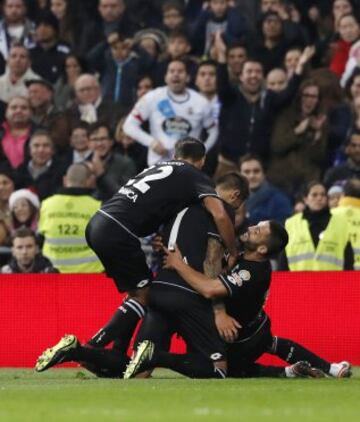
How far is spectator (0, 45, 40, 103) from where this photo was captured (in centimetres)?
2202

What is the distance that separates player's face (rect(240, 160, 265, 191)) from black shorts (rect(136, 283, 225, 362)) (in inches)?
232

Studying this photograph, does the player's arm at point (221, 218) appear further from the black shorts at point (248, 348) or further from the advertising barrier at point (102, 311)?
the advertising barrier at point (102, 311)

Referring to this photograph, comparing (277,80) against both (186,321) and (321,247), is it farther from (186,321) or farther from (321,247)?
(186,321)

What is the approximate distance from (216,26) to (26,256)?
5.56m

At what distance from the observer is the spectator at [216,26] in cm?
2225

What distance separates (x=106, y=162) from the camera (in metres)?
20.7

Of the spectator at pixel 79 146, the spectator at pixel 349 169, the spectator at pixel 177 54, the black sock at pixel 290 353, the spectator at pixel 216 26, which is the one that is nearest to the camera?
the black sock at pixel 290 353

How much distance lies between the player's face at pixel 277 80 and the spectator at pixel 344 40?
755mm

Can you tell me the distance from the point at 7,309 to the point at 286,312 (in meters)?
2.70

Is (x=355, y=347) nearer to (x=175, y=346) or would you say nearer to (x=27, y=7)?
(x=175, y=346)

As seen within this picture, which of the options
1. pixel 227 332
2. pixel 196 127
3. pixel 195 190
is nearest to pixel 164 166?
pixel 195 190

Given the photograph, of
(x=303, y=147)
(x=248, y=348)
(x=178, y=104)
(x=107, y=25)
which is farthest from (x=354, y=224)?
(x=107, y=25)

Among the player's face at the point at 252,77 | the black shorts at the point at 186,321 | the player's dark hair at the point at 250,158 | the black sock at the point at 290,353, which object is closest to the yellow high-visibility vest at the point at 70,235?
the player's dark hair at the point at 250,158

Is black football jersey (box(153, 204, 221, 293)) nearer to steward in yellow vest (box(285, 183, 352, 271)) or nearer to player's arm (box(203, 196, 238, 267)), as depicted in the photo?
player's arm (box(203, 196, 238, 267))
